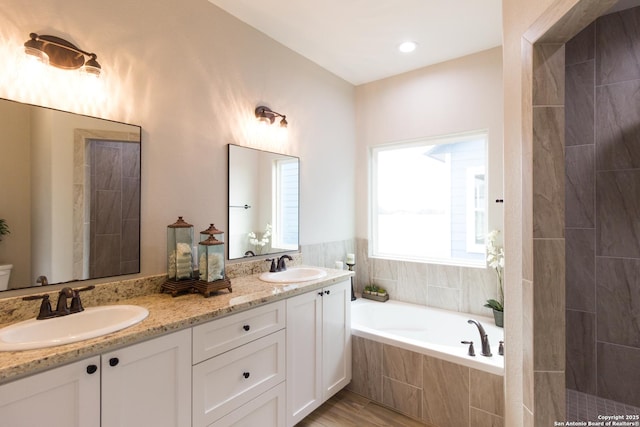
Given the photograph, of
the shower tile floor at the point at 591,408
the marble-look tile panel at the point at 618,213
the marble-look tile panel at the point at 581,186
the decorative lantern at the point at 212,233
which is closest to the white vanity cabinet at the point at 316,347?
the decorative lantern at the point at 212,233

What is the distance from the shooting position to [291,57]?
2740 millimetres

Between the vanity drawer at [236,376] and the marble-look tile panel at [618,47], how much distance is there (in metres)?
2.77

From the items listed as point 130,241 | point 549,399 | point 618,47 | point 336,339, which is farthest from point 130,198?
point 618,47

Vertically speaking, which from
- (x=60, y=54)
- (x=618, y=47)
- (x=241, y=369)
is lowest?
(x=241, y=369)

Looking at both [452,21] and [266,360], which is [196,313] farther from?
[452,21]

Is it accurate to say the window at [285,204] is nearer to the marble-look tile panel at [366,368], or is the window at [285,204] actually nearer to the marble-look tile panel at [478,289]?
the marble-look tile panel at [366,368]

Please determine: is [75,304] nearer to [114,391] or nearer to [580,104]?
[114,391]

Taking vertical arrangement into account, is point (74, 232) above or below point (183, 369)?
above

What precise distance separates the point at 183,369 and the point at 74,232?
87 centimetres

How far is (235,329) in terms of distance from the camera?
1613 millimetres

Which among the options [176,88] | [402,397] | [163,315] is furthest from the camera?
[402,397]

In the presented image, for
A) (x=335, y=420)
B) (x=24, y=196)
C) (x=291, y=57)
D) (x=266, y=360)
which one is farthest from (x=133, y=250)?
(x=291, y=57)

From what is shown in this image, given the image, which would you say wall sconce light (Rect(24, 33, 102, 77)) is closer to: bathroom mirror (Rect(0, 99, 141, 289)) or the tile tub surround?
bathroom mirror (Rect(0, 99, 141, 289))

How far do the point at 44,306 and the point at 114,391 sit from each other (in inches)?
20.4
